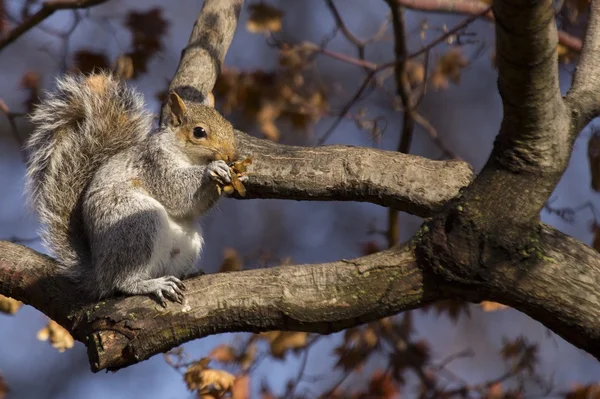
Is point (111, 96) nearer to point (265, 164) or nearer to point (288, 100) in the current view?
→ point (265, 164)

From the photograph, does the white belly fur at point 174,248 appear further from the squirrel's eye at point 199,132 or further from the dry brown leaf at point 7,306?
the dry brown leaf at point 7,306

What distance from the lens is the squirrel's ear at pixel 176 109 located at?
340 cm

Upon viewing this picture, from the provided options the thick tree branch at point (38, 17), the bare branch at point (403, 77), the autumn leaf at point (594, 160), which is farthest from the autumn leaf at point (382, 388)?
the thick tree branch at point (38, 17)

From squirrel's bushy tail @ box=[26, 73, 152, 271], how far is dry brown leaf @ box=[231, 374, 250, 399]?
3.26 feet

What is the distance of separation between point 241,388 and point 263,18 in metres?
2.27

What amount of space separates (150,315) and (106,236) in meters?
0.69

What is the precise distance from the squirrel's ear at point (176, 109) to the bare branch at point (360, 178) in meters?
0.44

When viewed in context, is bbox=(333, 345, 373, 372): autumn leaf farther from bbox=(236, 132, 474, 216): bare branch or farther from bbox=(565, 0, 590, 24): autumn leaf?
bbox=(565, 0, 590, 24): autumn leaf

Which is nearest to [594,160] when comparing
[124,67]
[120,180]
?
[120,180]

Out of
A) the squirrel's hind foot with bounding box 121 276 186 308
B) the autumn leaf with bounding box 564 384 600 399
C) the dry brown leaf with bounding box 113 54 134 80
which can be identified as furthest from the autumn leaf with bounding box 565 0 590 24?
the squirrel's hind foot with bounding box 121 276 186 308

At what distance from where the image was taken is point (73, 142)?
3391mm

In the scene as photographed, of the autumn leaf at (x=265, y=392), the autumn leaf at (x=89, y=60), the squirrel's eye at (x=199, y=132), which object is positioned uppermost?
the squirrel's eye at (x=199, y=132)

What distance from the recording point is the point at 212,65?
3.77 m

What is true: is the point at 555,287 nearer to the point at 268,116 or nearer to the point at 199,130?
the point at 199,130
